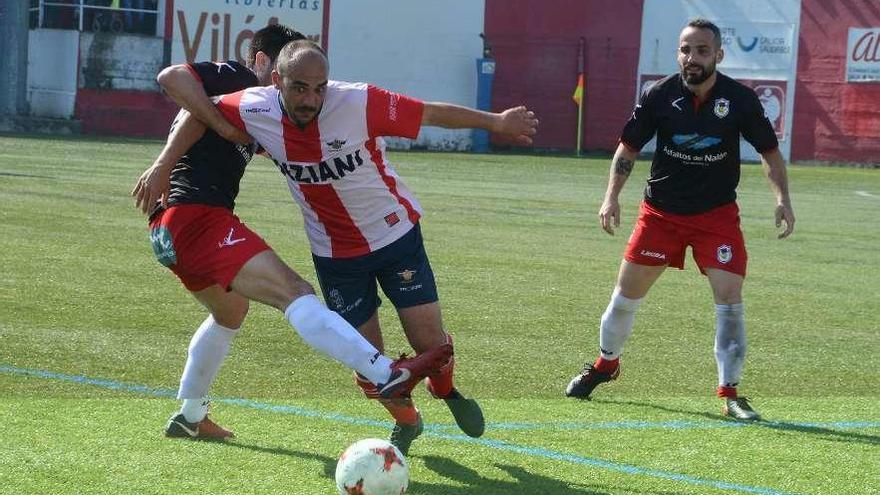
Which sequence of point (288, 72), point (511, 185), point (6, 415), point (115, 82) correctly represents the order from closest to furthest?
point (288, 72), point (6, 415), point (511, 185), point (115, 82)

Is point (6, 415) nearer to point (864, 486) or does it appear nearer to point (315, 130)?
point (315, 130)

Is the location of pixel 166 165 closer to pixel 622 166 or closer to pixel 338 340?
pixel 338 340

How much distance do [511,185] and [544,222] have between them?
722cm

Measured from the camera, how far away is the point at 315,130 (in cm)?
590

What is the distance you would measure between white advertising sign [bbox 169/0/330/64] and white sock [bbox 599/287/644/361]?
33.5 meters

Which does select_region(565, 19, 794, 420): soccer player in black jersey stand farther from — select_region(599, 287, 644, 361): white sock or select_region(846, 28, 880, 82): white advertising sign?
select_region(846, 28, 880, 82): white advertising sign

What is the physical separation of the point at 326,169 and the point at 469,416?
A: 1.34 m

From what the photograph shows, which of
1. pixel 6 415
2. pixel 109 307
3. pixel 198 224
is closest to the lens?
pixel 198 224

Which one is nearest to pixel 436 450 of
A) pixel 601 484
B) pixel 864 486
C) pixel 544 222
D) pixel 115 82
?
pixel 601 484

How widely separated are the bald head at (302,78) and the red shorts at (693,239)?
8.70ft

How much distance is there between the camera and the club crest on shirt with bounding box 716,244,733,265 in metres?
7.48

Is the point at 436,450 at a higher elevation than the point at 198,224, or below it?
below

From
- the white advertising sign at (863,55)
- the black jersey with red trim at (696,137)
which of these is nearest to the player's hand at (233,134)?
the black jersey with red trim at (696,137)

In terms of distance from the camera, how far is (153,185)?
19.3 feet
